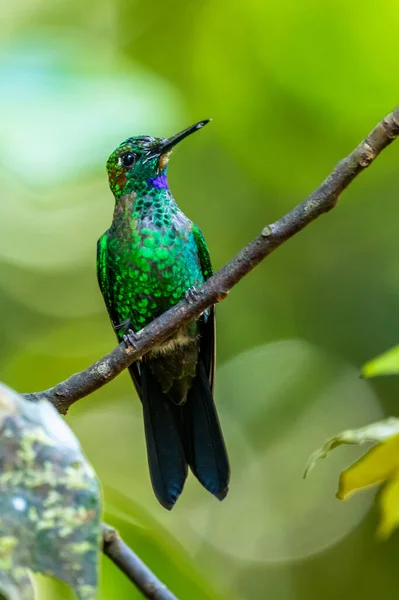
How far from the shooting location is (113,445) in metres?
6.59

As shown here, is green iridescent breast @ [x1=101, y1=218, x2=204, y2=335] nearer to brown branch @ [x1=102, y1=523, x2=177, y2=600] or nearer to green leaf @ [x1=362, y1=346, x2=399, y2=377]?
brown branch @ [x1=102, y1=523, x2=177, y2=600]

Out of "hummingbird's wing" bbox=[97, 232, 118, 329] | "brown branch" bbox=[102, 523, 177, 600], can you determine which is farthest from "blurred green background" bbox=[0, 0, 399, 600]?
"brown branch" bbox=[102, 523, 177, 600]

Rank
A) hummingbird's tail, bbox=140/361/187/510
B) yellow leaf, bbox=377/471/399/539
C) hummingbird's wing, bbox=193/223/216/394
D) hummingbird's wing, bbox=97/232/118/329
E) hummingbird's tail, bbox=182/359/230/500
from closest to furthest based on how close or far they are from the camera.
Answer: yellow leaf, bbox=377/471/399/539 < hummingbird's tail, bbox=182/359/230/500 < hummingbird's tail, bbox=140/361/187/510 < hummingbird's wing, bbox=193/223/216/394 < hummingbird's wing, bbox=97/232/118/329

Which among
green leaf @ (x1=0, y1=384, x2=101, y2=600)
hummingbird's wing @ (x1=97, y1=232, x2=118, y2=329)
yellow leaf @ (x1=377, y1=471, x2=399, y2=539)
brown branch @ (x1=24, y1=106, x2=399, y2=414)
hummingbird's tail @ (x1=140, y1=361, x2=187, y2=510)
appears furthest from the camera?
hummingbird's wing @ (x1=97, y1=232, x2=118, y2=329)

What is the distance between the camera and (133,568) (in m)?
1.95

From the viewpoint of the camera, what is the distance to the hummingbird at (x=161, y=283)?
3.79 m

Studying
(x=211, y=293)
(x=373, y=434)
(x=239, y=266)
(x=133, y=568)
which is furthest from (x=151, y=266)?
(x=373, y=434)

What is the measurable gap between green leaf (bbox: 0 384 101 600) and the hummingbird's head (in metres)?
2.94

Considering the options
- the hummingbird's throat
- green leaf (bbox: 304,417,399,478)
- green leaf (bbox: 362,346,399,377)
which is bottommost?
green leaf (bbox: 304,417,399,478)

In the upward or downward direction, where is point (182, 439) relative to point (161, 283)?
downward

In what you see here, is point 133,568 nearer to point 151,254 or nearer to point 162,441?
point 162,441

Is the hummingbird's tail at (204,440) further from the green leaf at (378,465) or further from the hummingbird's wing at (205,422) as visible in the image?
the green leaf at (378,465)

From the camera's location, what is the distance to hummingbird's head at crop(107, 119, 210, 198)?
3.86 m

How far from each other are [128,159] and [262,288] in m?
2.75
